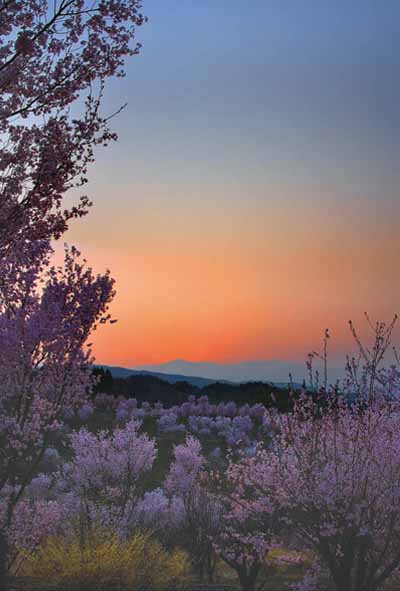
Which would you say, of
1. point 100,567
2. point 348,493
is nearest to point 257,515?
point 100,567

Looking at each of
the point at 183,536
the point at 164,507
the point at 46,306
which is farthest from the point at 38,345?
the point at 164,507

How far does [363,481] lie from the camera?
29.1 ft

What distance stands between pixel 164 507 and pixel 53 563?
6077mm

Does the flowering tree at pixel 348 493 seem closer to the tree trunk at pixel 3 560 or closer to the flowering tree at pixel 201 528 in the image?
the tree trunk at pixel 3 560

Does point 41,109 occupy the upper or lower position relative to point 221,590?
upper

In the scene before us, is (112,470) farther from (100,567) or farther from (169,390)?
(169,390)

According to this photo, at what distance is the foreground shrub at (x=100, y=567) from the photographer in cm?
1084

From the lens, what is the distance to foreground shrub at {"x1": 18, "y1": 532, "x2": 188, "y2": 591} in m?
10.8

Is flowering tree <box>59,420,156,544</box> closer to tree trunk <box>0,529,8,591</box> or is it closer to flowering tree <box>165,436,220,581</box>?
flowering tree <box>165,436,220,581</box>

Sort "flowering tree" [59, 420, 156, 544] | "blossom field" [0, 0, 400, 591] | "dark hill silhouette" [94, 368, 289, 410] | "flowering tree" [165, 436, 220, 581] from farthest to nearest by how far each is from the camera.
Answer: "dark hill silhouette" [94, 368, 289, 410], "flowering tree" [59, 420, 156, 544], "flowering tree" [165, 436, 220, 581], "blossom field" [0, 0, 400, 591]

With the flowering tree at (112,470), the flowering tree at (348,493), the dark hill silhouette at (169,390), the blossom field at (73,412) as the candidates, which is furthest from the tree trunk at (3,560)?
the dark hill silhouette at (169,390)

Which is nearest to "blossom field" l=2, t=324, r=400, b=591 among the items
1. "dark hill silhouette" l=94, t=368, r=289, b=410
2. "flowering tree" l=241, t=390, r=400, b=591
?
"flowering tree" l=241, t=390, r=400, b=591

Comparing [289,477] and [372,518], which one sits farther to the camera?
[289,477]

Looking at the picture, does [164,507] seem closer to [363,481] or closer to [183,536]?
[183,536]
